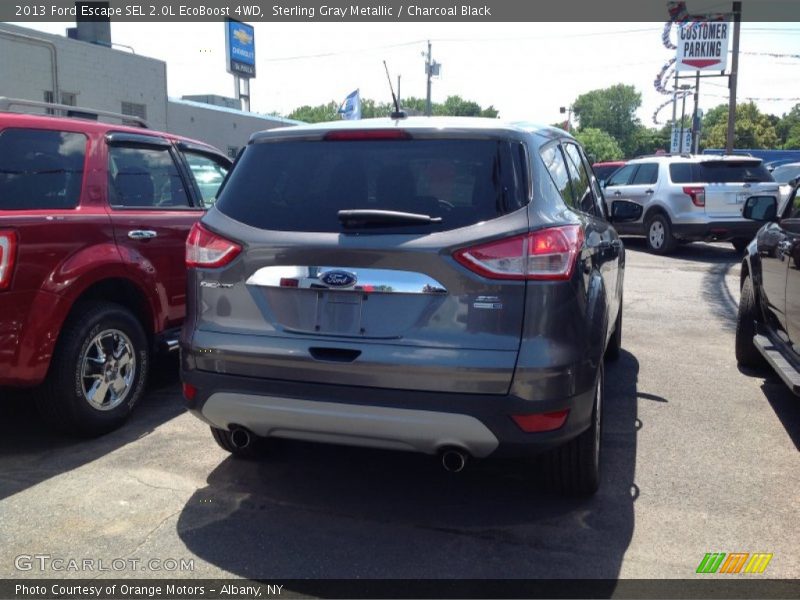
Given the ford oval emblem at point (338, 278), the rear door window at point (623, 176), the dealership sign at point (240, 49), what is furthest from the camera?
the dealership sign at point (240, 49)

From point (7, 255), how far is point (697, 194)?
484 inches

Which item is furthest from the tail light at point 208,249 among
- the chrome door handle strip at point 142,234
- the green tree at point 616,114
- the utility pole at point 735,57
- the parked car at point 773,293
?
the green tree at point 616,114

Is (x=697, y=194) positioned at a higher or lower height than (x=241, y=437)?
higher

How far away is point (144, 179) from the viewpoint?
5.19 m

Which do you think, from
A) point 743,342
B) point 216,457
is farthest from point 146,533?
point 743,342

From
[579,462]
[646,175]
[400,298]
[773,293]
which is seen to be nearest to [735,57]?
[646,175]

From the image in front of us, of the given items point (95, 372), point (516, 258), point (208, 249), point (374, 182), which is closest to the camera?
point (516, 258)

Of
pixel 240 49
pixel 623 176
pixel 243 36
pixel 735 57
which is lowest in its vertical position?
pixel 623 176

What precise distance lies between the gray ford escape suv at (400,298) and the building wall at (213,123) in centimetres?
2060

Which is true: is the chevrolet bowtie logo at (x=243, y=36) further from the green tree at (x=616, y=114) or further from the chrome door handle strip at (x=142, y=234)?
the green tree at (x=616, y=114)

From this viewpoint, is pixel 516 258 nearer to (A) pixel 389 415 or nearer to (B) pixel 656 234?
(A) pixel 389 415

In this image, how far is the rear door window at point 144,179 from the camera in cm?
488

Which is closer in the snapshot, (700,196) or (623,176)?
(700,196)

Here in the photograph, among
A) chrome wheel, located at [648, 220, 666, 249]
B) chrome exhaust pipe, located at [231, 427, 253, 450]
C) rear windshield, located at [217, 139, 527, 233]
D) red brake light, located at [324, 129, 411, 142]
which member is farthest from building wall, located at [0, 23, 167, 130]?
chrome exhaust pipe, located at [231, 427, 253, 450]
